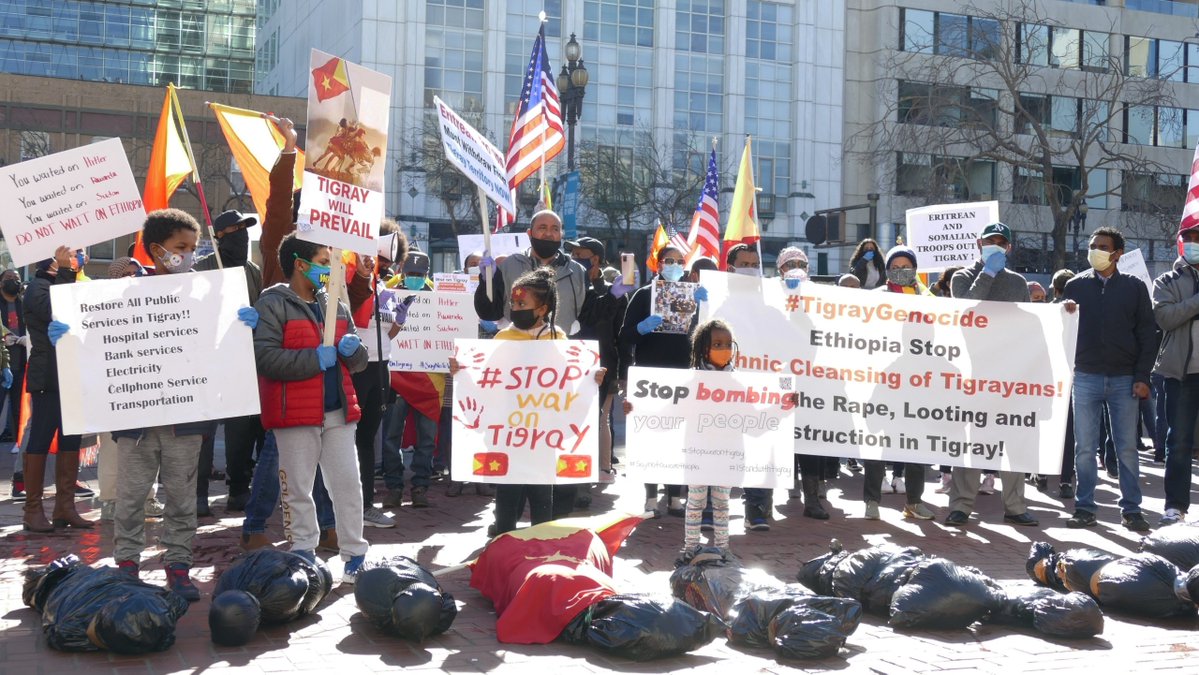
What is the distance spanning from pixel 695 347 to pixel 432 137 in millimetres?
41804

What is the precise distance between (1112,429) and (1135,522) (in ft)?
2.30

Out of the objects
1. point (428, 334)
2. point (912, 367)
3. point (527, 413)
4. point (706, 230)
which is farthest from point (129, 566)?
point (706, 230)

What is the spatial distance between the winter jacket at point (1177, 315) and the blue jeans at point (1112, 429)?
0.42 metres

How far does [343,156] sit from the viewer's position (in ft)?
23.1

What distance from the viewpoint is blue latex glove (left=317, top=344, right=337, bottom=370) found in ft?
22.3

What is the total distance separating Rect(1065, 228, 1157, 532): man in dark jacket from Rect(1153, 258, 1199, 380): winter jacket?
0.24 metres

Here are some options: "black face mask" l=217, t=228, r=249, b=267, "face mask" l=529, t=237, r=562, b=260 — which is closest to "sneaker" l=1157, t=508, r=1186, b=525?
"face mask" l=529, t=237, r=562, b=260

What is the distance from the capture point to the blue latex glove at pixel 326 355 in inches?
268

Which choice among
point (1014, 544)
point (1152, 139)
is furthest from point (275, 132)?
point (1152, 139)

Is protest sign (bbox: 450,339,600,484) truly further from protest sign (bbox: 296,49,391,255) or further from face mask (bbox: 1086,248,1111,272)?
face mask (bbox: 1086,248,1111,272)

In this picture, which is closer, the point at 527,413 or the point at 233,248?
the point at 527,413

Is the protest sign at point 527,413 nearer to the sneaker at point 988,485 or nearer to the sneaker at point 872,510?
the sneaker at point 872,510

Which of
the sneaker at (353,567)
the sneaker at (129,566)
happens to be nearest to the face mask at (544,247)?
the sneaker at (353,567)

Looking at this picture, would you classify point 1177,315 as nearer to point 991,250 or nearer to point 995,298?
point 995,298
